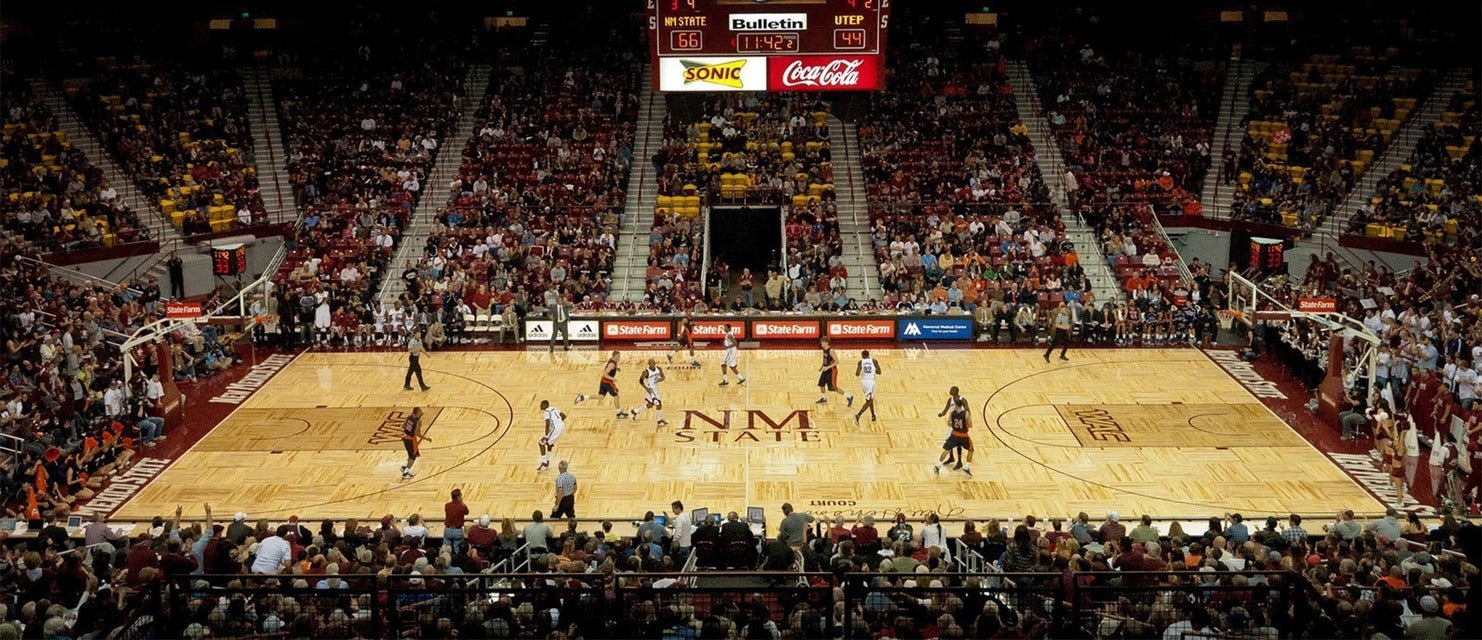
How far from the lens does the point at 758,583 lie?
14.7m

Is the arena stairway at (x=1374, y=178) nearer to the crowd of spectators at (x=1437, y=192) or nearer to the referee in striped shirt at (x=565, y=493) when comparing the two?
the crowd of spectators at (x=1437, y=192)

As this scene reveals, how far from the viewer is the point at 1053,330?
30672 millimetres

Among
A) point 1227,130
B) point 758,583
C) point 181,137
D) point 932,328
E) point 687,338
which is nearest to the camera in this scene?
point 758,583

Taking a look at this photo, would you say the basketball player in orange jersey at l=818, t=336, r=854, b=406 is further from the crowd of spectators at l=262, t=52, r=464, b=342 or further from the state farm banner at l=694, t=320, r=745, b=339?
the crowd of spectators at l=262, t=52, r=464, b=342

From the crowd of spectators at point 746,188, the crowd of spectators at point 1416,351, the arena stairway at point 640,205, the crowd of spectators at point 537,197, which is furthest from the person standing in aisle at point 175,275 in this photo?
the crowd of spectators at point 1416,351

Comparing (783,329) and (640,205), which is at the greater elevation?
(640,205)

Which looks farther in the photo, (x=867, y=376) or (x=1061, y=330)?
(x=1061, y=330)

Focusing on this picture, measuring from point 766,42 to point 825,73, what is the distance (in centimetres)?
137

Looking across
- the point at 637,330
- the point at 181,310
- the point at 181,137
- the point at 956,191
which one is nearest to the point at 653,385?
the point at 637,330

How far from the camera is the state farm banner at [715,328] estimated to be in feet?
108

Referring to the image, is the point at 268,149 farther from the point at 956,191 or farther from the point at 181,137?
the point at 956,191

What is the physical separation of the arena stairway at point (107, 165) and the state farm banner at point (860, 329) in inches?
726

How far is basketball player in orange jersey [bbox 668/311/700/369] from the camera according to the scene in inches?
1153

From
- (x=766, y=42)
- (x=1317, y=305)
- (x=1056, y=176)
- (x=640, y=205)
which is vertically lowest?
(x=1317, y=305)
